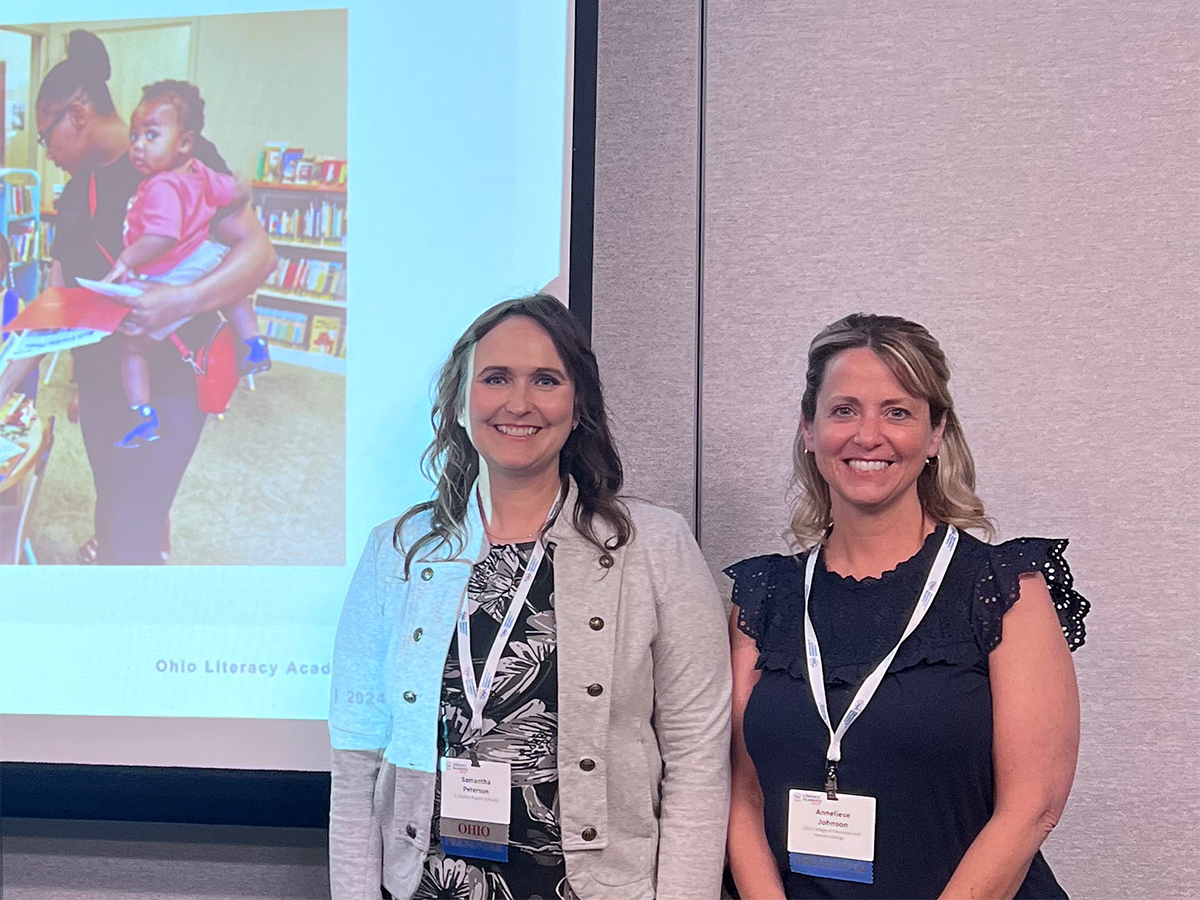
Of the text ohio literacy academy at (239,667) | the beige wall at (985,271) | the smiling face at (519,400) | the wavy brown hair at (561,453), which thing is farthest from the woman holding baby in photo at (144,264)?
the beige wall at (985,271)

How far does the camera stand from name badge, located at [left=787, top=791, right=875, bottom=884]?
1.54 m

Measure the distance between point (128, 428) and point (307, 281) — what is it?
0.47 meters

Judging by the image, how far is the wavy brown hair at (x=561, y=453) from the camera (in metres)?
1.76

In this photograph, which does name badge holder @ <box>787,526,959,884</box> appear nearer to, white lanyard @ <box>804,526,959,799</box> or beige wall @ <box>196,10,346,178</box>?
white lanyard @ <box>804,526,959,799</box>

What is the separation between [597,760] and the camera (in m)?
1.63

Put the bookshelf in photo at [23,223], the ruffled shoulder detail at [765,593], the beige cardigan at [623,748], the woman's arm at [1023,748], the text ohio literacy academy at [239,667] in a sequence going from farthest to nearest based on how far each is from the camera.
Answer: the bookshelf in photo at [23,223] → the text ohio literacy academy at [239,667] → the ruffled shoulder detail at [765,593] → the beige cardigan at [623,748] → the woman's arm at [1023,748]

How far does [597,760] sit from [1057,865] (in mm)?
1121

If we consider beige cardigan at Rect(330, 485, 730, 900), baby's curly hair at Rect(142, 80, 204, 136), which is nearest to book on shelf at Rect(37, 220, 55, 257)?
baby's curly hair at Rect(142, 80, 204, 136)

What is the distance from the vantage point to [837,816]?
1.56m

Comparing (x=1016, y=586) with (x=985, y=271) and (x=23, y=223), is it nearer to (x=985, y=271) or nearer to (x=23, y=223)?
(x=985, y=271)

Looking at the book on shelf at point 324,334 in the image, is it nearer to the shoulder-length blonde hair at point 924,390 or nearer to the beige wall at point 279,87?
the beige wall at point 279,87

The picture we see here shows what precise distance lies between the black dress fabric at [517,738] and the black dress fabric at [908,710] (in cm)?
33

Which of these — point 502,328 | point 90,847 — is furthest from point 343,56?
point 90,847

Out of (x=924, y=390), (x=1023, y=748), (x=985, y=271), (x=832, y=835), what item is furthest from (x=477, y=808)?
(x=985, y=271)
